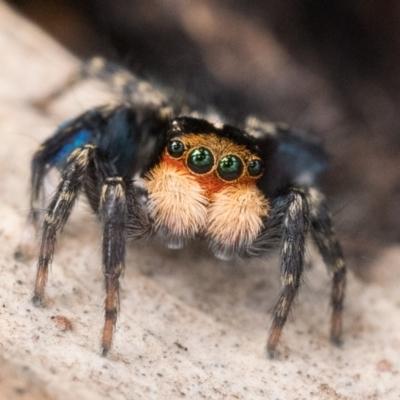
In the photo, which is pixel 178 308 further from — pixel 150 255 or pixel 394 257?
pixel 394 257

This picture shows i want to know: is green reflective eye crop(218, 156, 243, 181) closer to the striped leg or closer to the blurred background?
the striped leg

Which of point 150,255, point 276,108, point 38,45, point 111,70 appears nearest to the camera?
point 150,255

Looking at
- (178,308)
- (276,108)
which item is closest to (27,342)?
(178,308)

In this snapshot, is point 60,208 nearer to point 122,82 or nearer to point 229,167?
point 229,167

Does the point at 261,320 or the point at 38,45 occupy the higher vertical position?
the point at 38,45

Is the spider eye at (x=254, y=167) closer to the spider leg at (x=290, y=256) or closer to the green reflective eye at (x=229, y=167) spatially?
the green reflective eye at (x=229, y=167)

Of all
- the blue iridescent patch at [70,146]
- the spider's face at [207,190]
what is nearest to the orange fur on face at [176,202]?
the spider's face at [207,190]
